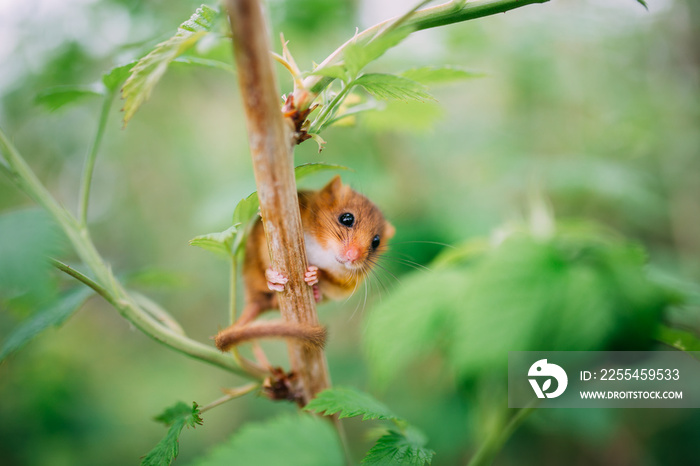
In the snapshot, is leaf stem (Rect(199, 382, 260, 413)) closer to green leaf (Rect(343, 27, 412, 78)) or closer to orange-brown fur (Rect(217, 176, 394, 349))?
orange-brown fur (Rect(217, 176, 394, 349))

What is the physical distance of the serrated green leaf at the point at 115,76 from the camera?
31.7 inches

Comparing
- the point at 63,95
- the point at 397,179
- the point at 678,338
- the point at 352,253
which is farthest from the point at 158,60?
the point at 397,179

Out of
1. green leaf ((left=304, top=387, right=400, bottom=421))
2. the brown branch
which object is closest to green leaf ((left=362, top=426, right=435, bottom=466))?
green leaf ((left=304, top=387, right=400, bottom=421))

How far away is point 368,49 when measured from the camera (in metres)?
0.59

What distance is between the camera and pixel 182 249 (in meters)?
3.82

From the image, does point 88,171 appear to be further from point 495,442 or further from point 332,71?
point 495,442

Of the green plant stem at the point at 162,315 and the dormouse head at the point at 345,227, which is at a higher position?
the dormouse head at the point at 345,227

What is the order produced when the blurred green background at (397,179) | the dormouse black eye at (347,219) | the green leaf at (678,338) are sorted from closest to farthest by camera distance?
1. the green leaf at (678,338)
2. the dormouse black eye at (347,219)
3. the blurred green background at (397,179)

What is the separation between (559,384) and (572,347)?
0.18 m

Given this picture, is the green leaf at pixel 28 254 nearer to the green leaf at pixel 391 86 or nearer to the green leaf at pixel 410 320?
the green leaf at pixel 391 86

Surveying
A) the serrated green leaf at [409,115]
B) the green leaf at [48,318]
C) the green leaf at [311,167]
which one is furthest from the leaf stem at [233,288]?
the serrated green leaf at [409,115]

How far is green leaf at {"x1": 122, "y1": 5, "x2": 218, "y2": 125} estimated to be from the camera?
0.54 meters

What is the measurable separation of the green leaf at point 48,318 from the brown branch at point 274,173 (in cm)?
45

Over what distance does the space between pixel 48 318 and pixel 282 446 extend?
57cm
